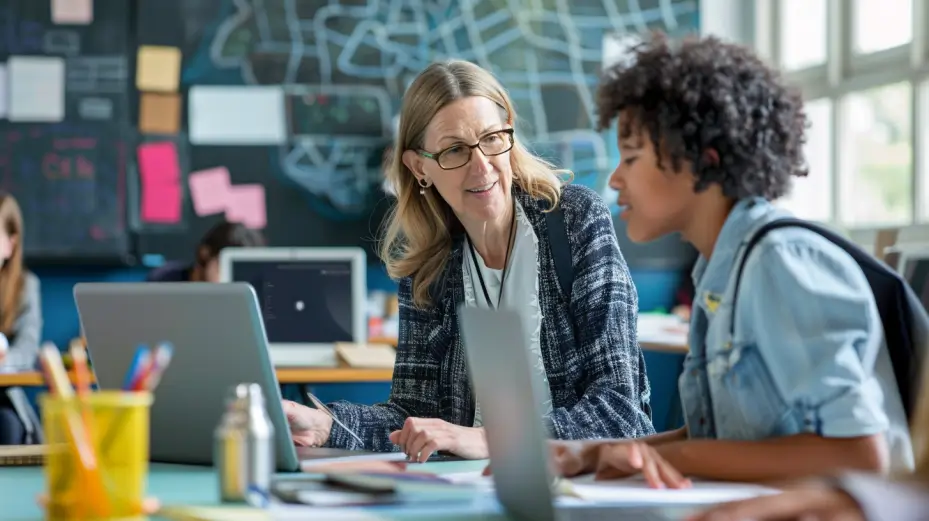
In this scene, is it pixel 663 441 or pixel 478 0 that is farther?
pixel 478 0

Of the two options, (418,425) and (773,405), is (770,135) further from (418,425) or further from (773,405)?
(418,425)

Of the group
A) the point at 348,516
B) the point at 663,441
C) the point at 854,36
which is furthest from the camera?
the point at 854,36

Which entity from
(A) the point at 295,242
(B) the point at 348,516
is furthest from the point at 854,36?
(B) the point at 348,516

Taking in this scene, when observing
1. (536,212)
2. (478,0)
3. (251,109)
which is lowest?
(536,212)

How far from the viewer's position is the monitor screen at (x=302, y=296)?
3.67 metres

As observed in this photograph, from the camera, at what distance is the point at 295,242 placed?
16.8 ft

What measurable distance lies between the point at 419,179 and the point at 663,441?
920mm

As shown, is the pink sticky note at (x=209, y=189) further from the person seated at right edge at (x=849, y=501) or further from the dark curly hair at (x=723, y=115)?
the person seated at right edge at (x=849, y=501)

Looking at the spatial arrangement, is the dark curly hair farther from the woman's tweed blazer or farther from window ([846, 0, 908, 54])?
window ([846, 0, 908, 54])

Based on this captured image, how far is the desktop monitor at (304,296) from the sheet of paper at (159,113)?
1.53 metres

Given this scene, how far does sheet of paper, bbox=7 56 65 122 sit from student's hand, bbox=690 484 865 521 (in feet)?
14.8

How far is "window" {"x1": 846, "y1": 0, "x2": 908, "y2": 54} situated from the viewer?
4.14 meters

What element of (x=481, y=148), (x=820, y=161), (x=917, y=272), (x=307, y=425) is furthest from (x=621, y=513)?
(x=820, y=161)

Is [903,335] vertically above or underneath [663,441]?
above
